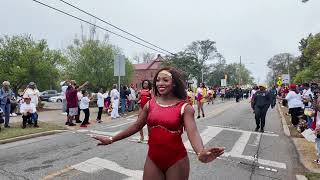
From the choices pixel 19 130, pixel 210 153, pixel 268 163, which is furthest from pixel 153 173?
pixel 19 130

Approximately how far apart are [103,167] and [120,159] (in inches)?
34.5

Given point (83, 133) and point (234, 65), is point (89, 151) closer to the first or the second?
point (83, 133)

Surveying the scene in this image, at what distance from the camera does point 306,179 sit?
316 inches

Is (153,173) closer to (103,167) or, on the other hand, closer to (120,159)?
(103,167)

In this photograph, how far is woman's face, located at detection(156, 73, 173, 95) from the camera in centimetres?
422

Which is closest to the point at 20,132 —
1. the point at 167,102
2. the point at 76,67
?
the point at 167,102

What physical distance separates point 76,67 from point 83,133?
33972 millimetres

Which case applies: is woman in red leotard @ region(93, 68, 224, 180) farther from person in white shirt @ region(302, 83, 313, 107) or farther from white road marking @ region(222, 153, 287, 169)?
person in white shirt @ region(302, 83, 313, 107)

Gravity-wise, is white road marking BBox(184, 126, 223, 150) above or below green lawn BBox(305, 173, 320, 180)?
above

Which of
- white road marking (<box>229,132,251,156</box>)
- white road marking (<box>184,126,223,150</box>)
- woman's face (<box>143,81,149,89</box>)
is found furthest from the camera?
white road marking (<box>184,126,223,150</box>)

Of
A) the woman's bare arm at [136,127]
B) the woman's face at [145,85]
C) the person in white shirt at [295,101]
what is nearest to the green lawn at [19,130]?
the woman's face at [145,85]

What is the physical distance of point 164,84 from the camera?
4.25 meters

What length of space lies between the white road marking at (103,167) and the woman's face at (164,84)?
370cm

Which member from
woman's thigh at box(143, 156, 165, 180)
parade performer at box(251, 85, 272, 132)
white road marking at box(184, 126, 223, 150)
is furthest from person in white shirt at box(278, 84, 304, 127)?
woman's thigh at box(143, 156, 165, 180)
